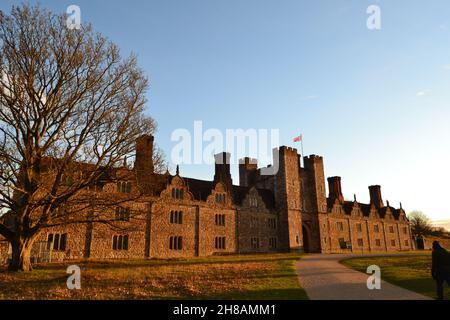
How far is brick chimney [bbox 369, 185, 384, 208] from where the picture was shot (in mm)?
73875

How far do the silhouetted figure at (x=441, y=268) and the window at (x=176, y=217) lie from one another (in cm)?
2850

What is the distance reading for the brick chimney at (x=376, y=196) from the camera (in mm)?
73875

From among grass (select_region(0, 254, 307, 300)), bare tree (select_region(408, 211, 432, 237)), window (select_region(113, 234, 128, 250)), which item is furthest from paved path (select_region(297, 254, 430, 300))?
bare tree (select_region(408, 211, 432, 237))

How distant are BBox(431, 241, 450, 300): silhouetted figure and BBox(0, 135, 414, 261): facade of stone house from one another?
15.1m

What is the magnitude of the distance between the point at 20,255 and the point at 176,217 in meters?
19.9

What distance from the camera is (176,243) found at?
36.4m

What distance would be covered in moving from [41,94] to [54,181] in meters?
4.91

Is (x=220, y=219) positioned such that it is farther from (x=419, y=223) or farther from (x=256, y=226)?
(x=419, y=223)

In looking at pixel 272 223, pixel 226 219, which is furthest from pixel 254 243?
pixel 226 219

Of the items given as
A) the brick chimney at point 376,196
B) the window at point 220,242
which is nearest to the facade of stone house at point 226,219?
the window at point 220,242

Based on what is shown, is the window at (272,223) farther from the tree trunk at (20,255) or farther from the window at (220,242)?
the tree trunk at (20,255)
